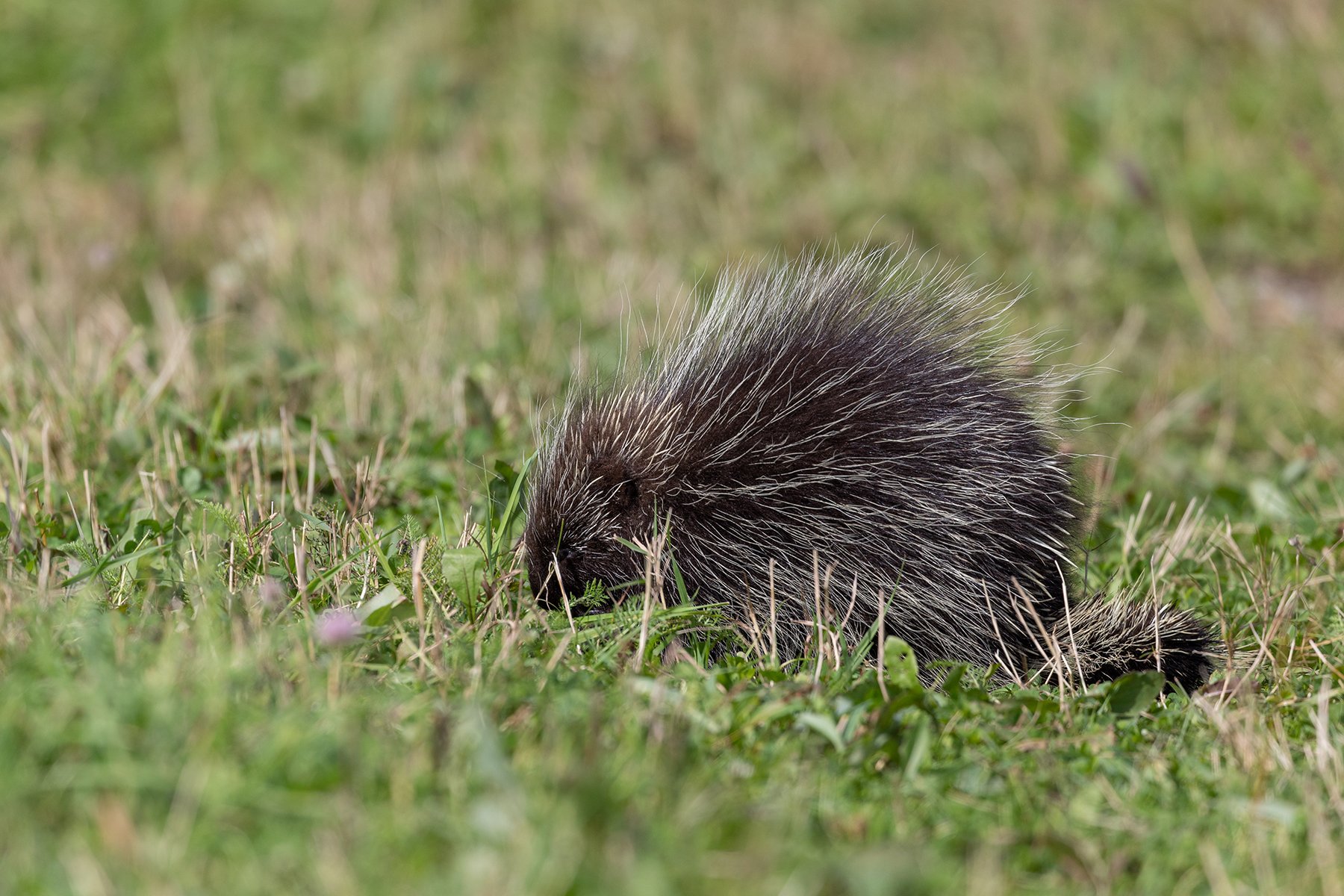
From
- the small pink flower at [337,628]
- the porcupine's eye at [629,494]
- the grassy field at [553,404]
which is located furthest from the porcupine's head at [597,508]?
the small pink flower at [337,628]

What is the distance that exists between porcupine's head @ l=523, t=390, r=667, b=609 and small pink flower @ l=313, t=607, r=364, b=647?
73cm

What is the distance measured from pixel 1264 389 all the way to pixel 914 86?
365 cm

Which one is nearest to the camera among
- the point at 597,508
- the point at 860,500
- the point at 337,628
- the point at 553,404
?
the point at 337,628

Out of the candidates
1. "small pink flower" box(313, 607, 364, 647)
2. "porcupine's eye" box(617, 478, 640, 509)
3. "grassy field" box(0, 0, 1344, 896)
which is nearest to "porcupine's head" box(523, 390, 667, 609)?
"porcupine's eye" box(617, 478, 640, 509)

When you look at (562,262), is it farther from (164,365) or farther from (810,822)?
(810,822)

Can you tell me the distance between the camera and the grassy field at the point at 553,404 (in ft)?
7.33

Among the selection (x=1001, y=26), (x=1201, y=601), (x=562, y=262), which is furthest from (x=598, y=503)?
(x=1001, y=26)

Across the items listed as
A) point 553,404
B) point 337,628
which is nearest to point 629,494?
point 553,404

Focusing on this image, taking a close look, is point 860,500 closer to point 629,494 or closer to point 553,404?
point 629,494

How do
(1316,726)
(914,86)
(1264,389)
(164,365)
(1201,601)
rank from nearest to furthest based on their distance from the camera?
(1316,726) → (1201,601) → (164,365) → (1264,389) → (914,86)

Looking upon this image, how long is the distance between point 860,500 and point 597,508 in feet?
2.39

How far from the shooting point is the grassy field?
2234mm

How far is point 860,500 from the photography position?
3.57 metres

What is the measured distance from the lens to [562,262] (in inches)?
284
